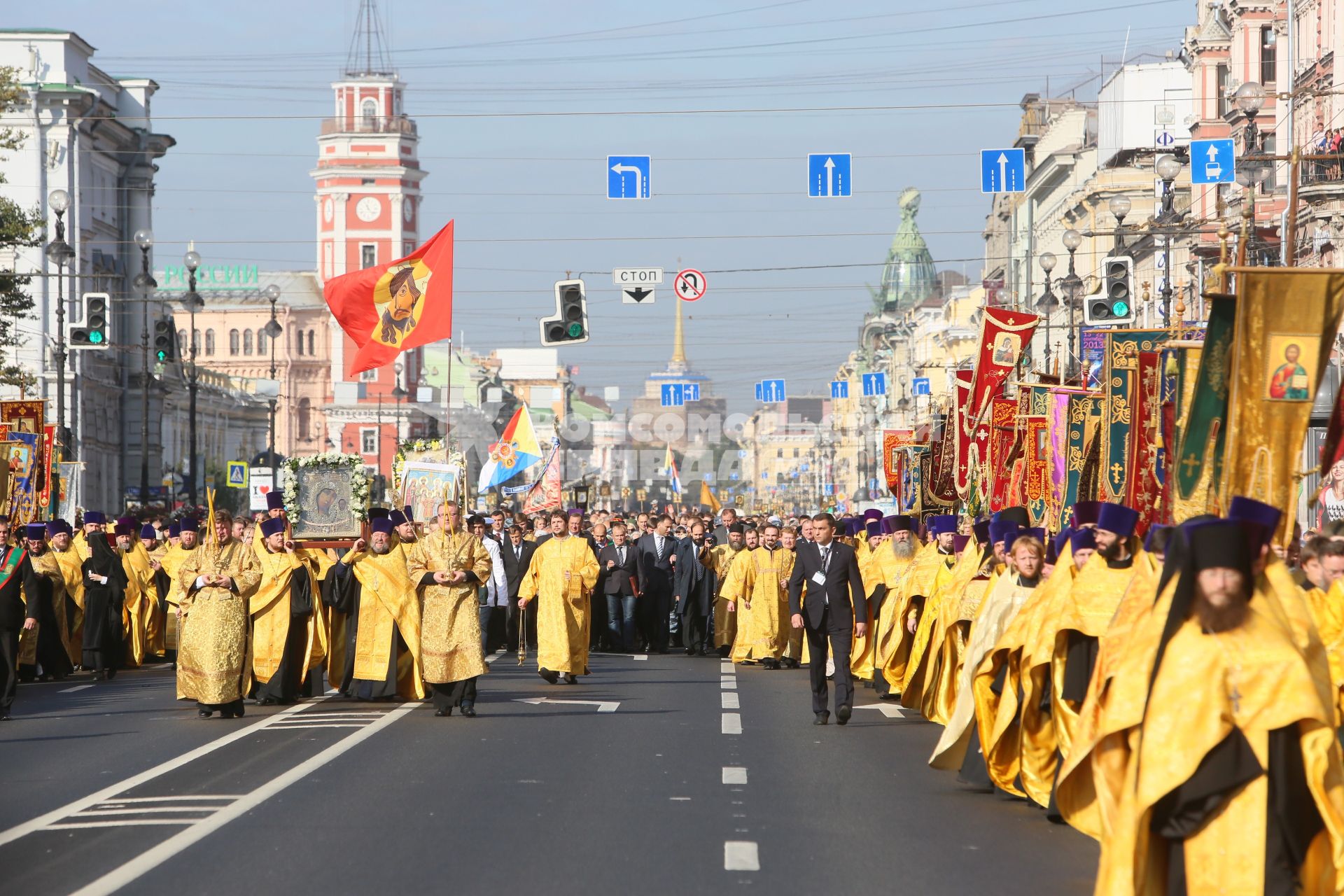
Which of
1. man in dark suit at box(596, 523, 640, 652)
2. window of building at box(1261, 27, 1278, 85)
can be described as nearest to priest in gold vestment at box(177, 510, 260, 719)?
man in dark suit at box(596, 523, 640, 652)

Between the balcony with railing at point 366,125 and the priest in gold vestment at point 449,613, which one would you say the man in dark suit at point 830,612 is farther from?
the balcony with railing at point 366,125

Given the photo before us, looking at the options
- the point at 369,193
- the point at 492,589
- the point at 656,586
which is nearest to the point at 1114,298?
the point at 656,586

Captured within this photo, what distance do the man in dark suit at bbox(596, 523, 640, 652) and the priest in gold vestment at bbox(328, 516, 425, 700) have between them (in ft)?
27.7

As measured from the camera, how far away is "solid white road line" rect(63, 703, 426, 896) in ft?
29.5

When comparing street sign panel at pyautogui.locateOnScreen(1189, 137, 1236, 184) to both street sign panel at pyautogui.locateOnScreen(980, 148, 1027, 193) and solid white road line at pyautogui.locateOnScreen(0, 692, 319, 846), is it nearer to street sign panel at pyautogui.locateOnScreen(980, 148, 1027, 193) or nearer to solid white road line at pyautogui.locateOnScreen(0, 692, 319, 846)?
street sign panel at pyautogui.locateOnScreen(980, 148, 1027, 193)

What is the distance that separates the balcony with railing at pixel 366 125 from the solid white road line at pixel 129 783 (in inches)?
4307

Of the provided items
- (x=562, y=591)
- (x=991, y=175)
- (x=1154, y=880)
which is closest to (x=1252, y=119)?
(x=991, y=175)

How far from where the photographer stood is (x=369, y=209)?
124m

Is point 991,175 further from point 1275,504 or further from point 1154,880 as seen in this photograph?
point 1154,880

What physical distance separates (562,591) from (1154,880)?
528 inches

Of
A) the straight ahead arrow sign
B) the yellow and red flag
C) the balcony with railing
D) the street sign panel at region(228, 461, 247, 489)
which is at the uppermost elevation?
the balcony with railing

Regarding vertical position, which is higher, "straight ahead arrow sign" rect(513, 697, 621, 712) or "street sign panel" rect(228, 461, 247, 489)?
"street sign panel" rect(228, 461, 247, 489)

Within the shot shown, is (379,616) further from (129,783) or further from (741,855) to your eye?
(741,855)

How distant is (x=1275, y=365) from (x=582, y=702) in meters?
9.11
